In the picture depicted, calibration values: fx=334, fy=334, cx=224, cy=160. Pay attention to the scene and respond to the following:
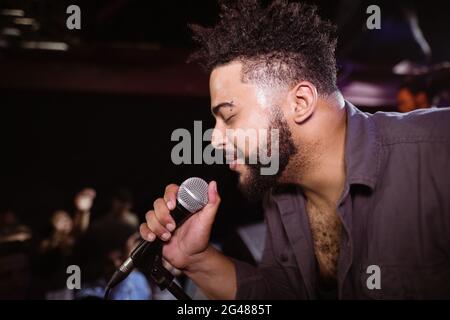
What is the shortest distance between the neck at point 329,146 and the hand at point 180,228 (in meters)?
0.54

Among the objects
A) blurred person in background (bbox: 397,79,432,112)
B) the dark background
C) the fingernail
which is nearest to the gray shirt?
the dark background

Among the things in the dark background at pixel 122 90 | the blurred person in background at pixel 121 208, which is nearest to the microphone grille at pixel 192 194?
the dark background at pixel 122 90

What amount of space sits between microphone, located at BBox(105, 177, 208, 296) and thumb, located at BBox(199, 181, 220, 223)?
0.03 m

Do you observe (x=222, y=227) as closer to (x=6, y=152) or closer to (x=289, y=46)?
(x=6, y=152)

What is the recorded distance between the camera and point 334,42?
1.83 meters

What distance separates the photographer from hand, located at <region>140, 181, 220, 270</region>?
147 cm

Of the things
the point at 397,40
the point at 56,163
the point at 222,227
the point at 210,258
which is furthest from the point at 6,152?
the point at 397,40

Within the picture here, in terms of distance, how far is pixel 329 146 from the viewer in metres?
1.70

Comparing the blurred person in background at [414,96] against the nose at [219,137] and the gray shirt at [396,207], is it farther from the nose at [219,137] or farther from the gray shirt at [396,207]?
the nose at [219,137]

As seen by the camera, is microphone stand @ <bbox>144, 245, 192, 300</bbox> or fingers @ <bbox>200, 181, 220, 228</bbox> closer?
microphone stand @ <bbox>144, 245, 192, 300</bbox>

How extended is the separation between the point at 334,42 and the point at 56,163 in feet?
25.0

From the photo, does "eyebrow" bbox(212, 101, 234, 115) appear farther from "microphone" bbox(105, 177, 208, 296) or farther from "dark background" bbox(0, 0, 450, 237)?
"dark background" bbox(0, 0, 450, 237)

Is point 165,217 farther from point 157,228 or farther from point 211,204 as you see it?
point 211,204

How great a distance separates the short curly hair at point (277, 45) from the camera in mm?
1687
